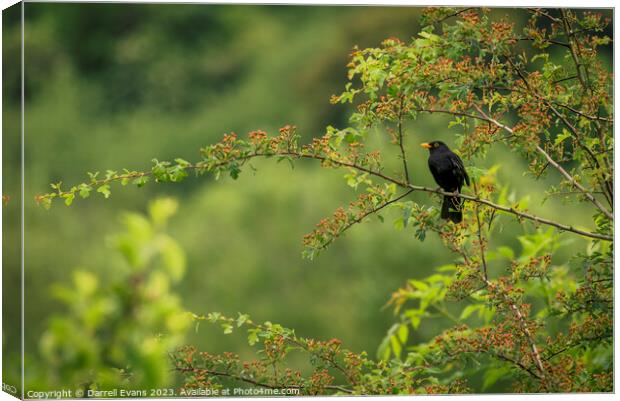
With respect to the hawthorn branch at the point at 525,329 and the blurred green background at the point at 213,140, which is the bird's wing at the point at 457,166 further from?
the hawthorn branch at the point at 525,329

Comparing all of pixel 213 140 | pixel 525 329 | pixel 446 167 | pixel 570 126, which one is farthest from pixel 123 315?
pixel 213 140

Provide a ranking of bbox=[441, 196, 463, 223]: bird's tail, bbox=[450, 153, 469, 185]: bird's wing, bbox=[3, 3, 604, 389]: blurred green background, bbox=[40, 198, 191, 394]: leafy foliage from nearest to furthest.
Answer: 1. bbox=[40, 198, 191, 394]: leafy foliage
2. bbox=[441, 196, 463, 223]: bird's tail
3. bbox=[450, 153, 469, 185]: bird's wing
4. bbox=[3, 3, 604, 389]: blurred green background

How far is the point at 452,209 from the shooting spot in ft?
15.4

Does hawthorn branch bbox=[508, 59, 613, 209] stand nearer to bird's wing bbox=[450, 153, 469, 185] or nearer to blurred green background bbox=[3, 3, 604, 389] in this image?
bird's wing bbox=[450, 153, 469, 185]

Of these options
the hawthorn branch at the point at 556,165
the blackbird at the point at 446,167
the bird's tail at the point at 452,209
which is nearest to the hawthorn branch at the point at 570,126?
the hawthorn branch at the point at 556,165

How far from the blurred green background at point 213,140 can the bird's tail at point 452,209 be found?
1.75 ft

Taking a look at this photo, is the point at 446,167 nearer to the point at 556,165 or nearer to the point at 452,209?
the point at 452,209

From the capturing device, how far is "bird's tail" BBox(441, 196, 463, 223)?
464 centimetres

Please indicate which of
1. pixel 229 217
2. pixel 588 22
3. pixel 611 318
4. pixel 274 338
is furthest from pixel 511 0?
pixel 229 217

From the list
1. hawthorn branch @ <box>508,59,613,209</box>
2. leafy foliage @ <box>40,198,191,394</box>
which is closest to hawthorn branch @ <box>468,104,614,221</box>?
hawthorn branch @ <box>508,59,613,209</box>

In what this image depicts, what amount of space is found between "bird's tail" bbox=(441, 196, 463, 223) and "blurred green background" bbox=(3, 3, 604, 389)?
0.53m

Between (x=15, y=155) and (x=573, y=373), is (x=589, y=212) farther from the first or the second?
(x=15, y=155)

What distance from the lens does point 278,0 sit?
4.83m

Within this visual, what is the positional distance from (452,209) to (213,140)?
1703 centimetres
